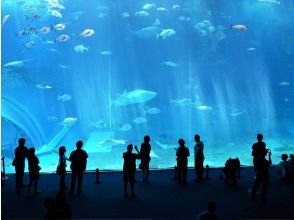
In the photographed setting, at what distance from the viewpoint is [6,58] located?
21.8 meters

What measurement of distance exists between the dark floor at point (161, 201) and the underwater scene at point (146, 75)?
12.6 m

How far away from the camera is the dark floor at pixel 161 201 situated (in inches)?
202

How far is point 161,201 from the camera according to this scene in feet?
19.3

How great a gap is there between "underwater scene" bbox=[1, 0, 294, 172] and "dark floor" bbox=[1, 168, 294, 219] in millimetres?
12552

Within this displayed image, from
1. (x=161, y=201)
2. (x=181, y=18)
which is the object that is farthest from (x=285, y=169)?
(x=181, y=18)

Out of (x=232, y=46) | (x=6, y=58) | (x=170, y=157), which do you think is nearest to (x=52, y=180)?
(x=170, y=157)

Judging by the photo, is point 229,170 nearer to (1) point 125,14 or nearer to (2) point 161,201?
(2) point 161,201

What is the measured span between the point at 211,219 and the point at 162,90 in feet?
72.3

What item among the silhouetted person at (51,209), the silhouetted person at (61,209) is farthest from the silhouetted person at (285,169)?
the silhouetted person at (51,209)

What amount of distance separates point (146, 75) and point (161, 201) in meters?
20.8

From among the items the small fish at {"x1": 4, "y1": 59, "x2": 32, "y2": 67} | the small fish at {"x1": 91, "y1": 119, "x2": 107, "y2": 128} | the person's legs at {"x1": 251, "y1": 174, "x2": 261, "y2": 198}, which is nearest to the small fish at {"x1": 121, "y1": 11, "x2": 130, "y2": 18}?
the small fish at {"x1": 91, "y1": 119, "x2": 107, "y2": 128}

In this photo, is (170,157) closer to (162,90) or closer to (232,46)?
(162,90)

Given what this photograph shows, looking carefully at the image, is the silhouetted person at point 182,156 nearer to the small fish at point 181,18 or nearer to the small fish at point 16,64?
the small fish at point 181,18

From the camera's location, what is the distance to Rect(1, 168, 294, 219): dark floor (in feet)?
16.9
